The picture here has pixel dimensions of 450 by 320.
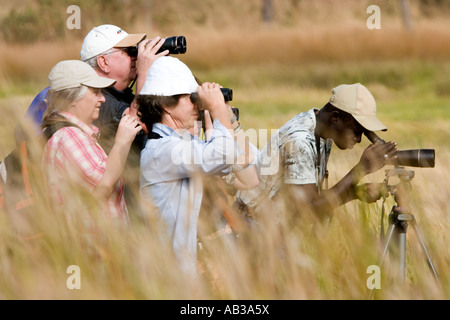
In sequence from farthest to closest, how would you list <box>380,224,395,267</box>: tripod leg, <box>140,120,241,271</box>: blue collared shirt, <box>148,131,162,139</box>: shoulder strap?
<box>148,131,162,139</box>: shoulder strap
<box>380,224,395,267</box>: tripod leg
<box>140,120,241,271</box>: blue collared shirt

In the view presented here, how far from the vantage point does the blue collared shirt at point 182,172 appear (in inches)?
125

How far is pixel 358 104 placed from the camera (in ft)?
13.4

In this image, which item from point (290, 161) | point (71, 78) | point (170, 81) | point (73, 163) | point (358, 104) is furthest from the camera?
point (358, 104)

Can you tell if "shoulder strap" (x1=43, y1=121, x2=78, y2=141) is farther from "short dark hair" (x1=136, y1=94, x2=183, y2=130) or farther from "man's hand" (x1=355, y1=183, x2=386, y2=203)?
"man's hand" (x1=355, y1=183, x2=386, y2=203)

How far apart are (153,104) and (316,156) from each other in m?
0.95

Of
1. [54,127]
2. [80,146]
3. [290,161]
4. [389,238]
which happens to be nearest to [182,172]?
[80,146]

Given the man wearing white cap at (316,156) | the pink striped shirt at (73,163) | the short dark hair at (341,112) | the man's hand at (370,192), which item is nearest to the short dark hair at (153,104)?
the pink striped shirt at (73,163)

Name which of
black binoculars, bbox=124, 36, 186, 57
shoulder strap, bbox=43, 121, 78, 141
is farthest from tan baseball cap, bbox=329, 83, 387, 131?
shoulder strap, bbox=43, 121, 78, 141

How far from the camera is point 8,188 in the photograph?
139 inches

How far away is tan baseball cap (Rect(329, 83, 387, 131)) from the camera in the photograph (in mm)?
4078

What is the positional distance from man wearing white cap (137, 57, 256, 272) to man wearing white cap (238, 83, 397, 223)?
0.49 m

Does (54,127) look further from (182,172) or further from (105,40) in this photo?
(105,40)
